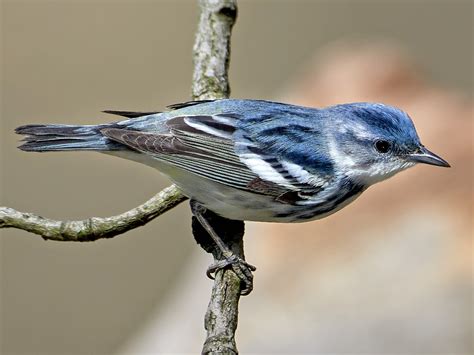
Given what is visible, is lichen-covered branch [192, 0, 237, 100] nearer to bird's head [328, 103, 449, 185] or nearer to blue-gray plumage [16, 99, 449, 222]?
blue-gray plumage [16, 99, 449, 222]

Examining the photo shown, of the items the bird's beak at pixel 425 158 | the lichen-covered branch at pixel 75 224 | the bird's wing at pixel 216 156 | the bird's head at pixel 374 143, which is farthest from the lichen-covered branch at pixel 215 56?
the bird's beak at pixel 425 158

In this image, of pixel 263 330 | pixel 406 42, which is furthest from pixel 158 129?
pixel 406 42

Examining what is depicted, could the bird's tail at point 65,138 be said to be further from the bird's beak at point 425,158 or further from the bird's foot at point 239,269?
the bird's beak at point 425,158

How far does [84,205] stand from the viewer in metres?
11.2

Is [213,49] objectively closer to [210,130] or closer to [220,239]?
[210,130]

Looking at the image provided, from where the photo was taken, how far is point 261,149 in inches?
199

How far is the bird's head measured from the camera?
16.8 ft

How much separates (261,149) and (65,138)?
113 cm

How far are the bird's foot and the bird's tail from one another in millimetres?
917

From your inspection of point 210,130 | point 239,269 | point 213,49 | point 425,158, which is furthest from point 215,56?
point 239,269

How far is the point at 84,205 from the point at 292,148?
21.6 ft

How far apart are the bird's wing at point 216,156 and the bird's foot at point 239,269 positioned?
0.42 meters

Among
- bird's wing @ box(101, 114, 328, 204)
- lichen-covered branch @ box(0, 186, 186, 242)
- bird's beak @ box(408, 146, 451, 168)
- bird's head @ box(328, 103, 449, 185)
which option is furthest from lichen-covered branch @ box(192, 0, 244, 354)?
bird's beak @ box(408, 146, 451, 168)

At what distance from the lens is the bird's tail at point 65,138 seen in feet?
16.4
